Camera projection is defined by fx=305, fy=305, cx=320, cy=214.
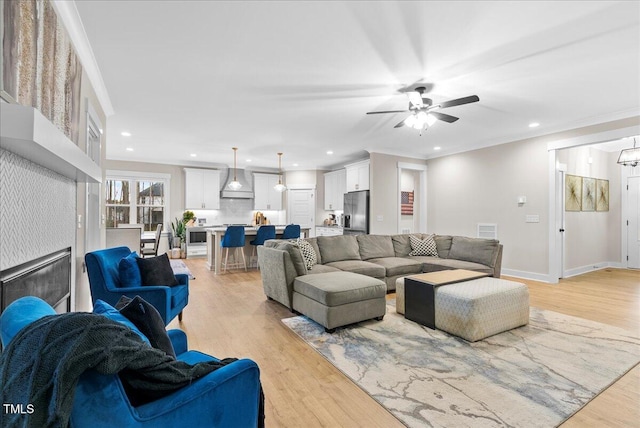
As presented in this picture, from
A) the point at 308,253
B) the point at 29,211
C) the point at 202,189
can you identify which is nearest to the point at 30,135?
the point at 29,211

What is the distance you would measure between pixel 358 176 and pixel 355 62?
4.55 meters

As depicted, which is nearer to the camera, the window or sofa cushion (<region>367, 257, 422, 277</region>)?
sofa cushion (<region>367, 257, 422, 277</region>)

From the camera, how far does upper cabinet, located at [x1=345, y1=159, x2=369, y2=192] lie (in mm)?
7117

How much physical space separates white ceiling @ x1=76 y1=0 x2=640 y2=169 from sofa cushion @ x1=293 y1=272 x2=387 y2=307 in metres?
2.18

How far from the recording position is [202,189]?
8.52m

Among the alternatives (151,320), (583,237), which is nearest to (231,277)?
(151,320)

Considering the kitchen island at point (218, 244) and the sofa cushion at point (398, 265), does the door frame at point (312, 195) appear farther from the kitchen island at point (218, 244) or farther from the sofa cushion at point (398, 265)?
the sofa cushion at point (398, 265)

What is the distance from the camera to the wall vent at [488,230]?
6.04 metres

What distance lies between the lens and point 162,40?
103 inches

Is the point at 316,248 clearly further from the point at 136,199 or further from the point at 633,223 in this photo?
the point at 633,223

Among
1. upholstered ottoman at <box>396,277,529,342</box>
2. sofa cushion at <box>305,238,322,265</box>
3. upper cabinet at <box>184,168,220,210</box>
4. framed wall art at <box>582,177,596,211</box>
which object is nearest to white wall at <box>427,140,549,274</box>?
framed wall art at <box>582,177,596,211</box>

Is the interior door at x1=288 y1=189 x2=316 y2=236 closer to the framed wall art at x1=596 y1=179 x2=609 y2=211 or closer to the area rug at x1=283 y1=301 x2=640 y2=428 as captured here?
the area rug at x1=283 y1=301 x2=640 y2=428

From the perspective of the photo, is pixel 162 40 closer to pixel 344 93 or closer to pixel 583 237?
pixel 344 93

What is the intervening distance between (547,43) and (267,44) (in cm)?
241
